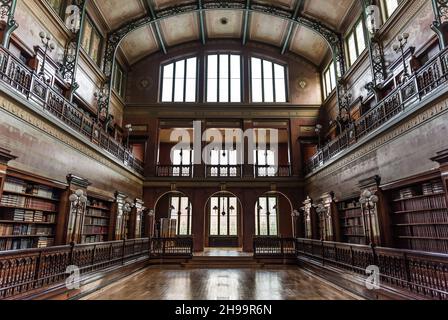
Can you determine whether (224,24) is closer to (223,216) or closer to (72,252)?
(223,216)

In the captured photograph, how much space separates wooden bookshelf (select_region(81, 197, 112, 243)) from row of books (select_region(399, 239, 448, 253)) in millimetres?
7966

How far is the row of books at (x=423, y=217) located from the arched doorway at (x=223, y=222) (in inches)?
385

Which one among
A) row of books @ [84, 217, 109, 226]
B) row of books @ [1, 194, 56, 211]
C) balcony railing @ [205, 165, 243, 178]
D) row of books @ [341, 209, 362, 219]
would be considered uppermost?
balcony railing @ [205, 165, 243, 178]

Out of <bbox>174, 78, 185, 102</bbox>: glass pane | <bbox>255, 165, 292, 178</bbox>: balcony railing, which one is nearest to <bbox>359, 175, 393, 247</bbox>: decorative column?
<bbox>255, 165, 292, 178</bbox>: balcony railing

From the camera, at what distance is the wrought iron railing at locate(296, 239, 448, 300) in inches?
150

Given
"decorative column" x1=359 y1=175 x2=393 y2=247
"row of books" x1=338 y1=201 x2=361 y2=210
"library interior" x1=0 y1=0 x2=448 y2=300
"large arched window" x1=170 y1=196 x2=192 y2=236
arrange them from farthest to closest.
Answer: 1. "large arched window" x1=170 y1=196 x2=192 y2=236
2. "row of books" x1=338 y1=201 x2=361 y2=210
3. "decorative column" x1=359 y1=175 x2=393 y2=247
4. "library interior" x1=0 y1=0 x2=448 y2=300

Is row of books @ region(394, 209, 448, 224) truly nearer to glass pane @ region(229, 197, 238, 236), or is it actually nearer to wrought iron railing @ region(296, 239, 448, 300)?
wrought iron railing @ region(296, 239, 448, 300)

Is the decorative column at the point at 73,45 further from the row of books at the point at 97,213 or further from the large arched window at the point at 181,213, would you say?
the large arched window at the point at 181,213

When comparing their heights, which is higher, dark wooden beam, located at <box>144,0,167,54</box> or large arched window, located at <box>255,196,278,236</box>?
dark wooden beam, located at <box>144,0,167,54</box>

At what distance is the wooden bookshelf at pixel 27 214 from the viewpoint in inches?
Answer: 203

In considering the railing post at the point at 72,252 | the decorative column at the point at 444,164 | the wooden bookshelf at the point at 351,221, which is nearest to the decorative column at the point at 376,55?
the wooden bookshelf at the point at 351,221

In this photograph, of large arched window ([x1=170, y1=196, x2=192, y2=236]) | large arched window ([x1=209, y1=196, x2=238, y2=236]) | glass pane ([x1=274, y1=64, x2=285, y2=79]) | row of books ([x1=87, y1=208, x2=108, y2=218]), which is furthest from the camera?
large arched window ([x1=209, y1=196, x2=238, y2=236])

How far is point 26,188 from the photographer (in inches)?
223

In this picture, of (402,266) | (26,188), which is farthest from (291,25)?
(26,188)
